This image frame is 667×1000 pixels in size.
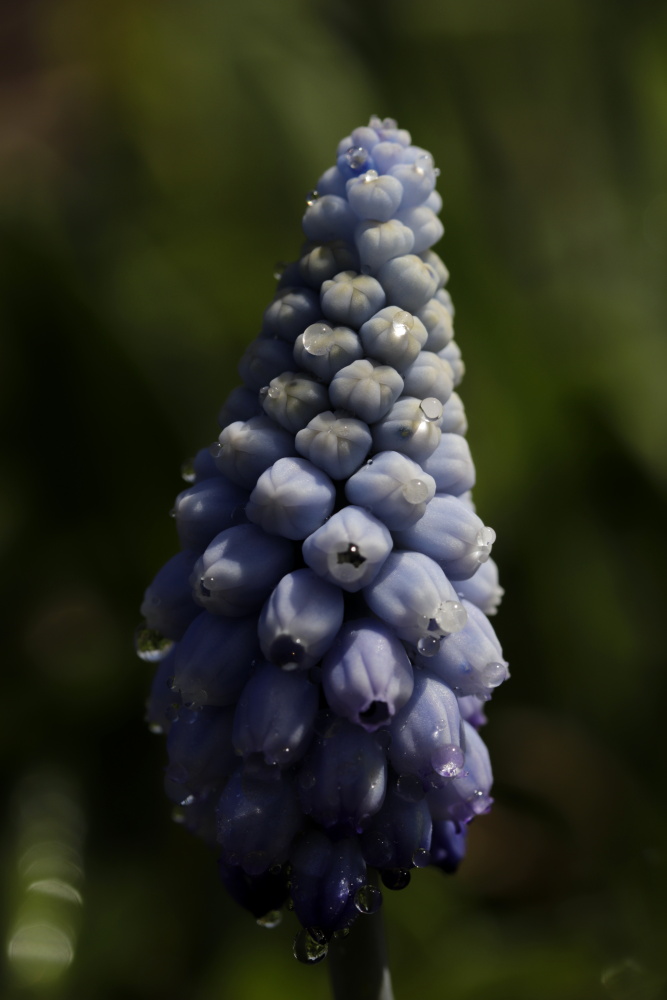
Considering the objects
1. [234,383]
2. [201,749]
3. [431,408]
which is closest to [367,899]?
[201,749]

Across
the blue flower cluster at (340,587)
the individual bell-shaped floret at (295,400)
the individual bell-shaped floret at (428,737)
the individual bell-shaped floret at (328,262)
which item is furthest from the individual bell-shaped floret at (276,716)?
the individual bell-shaped floret at (328,262)

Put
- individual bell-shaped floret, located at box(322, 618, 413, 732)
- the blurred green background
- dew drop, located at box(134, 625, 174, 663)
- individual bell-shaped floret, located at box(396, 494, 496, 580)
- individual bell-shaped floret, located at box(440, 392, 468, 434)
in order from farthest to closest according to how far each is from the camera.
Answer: the blurred green background < dew drop, located at box(134, 625, 174, 663) < individual bell-shaped floret, located at box(440, 392, 468, 434) < individual bell-shaped floret, located at box(396, 494, 496, 580) < individual bell-shaped floret, located at box(322, 618, 413, 732)

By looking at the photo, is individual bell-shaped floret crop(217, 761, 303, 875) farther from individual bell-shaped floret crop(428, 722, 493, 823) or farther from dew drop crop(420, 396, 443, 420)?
dew drop crop(420, 396, 443, 420)

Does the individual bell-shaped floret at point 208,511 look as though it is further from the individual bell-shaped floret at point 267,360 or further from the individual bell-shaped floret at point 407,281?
the individual bell-shaped floret at point 407,281

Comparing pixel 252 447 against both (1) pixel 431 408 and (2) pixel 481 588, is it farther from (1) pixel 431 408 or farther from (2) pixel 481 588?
(2) pixel 481 588

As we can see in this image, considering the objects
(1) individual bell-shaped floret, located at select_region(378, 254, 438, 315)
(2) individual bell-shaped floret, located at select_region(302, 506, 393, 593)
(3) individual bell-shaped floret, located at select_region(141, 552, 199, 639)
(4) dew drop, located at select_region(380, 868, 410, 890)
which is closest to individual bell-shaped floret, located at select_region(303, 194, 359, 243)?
(1) individual bell-shaped floret, located at select_region(378, 254, 438, 315)

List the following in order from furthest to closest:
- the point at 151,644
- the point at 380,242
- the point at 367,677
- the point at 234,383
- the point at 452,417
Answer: the point at 234,383 → the point at 151,644 → the point at 452,417 → the point at 380,242 → the point at 367,677
